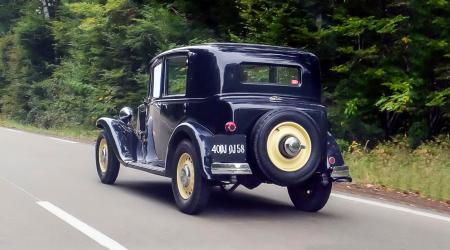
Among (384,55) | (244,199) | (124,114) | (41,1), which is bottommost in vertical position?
(244,199)

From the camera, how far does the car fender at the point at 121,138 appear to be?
1063 cm

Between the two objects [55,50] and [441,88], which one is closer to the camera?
[441,88]

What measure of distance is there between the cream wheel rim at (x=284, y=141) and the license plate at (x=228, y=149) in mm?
336

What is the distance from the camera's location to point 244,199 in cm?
1024

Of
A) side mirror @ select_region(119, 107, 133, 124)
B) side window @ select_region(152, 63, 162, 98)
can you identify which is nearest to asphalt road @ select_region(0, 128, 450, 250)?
side mirror @ select_region(119, 107, 133, 124)

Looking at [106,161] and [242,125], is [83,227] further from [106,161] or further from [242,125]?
[106,161]

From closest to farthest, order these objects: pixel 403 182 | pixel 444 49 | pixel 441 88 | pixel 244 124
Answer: pixel 244 124
pixel 403 182
pixel 444 49
pixel 441 88

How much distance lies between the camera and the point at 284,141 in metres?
8.25

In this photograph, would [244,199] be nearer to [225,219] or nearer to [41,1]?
[225,219]

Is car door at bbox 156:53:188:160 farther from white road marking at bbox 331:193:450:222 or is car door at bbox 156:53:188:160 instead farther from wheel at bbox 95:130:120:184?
white road marking at bbox 331:193:450:222

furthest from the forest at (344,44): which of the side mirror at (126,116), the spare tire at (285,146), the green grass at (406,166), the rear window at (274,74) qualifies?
the spare tire at (285,146)

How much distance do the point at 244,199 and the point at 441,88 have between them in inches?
297

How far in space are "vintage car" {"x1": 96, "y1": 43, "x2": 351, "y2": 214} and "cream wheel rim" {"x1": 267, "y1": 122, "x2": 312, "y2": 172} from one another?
1cm

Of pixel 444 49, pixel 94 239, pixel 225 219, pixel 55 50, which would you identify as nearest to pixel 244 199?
pixel 225 219
